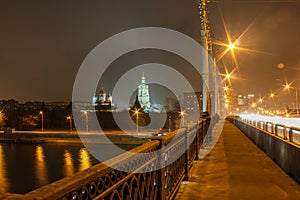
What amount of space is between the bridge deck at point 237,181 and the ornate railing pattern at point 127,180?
3.55ft

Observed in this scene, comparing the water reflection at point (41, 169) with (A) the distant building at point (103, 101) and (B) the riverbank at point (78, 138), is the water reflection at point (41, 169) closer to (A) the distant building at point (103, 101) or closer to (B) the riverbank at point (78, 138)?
(B) the riverbank at point (78, 138)

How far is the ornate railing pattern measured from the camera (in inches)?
82.0

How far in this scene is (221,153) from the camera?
1326 cm

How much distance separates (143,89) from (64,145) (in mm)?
96571

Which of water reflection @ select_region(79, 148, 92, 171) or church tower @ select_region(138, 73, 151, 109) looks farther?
church tower @ select_region(138, 73, 151, 109)

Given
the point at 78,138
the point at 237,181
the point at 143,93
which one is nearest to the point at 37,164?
the point at 78,138

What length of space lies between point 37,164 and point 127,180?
170ft

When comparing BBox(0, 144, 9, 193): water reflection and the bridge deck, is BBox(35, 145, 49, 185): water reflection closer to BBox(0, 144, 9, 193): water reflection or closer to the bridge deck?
BBox(0, 144, 9, 193): water reflection

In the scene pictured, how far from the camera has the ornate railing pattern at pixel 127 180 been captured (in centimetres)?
208

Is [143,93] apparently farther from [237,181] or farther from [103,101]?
[237,181]

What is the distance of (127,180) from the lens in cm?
334

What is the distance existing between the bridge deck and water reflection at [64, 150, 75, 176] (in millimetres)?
29633

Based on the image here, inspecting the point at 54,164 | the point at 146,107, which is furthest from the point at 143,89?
the point at 54,164

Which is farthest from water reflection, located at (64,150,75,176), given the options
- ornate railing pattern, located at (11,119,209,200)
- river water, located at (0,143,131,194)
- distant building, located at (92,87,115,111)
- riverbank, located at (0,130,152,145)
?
distant building, located at (92,87,115,111)
